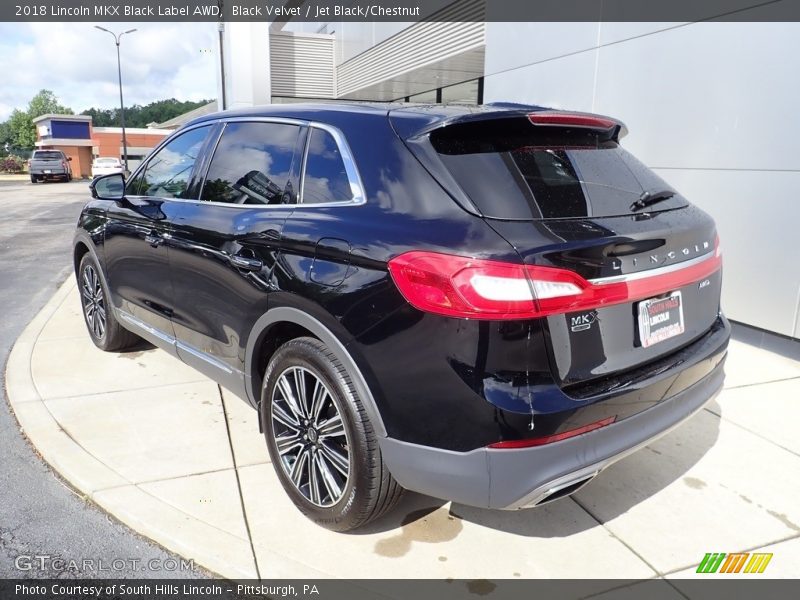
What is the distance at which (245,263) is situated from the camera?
10.0ft

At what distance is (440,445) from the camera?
7.47ft

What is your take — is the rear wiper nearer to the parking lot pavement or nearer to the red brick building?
the parking lot pavement

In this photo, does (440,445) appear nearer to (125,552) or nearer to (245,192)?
(125,552)

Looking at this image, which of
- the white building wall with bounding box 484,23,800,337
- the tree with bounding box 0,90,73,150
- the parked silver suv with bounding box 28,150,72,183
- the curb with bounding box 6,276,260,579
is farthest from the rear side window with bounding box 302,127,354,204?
the tree with bounding box 0,90,73,150

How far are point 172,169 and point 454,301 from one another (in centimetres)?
266

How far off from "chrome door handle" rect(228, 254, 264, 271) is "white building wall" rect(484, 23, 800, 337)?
442 cm

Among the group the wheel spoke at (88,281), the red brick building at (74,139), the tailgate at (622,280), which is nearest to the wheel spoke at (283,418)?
the tailgate at (622,280)

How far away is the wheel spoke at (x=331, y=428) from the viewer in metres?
2.66

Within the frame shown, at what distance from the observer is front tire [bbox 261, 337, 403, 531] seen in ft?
8.28

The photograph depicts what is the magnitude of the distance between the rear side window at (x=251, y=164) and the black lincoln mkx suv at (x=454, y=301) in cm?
2

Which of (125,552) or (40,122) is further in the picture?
(40,122)

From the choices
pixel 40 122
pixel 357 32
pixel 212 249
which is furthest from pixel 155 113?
pixel 212 249

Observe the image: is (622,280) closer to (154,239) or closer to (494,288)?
(494,288)

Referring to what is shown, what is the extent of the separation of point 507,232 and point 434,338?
1.46 feet
